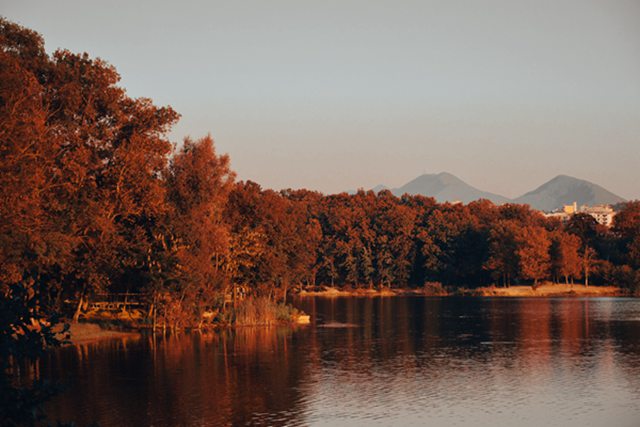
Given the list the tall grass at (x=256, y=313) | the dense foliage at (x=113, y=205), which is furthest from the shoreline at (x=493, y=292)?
the tall grass at (x=256, y=313)

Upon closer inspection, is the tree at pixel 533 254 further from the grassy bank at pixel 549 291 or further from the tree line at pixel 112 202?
the tree line at pixel 112 202

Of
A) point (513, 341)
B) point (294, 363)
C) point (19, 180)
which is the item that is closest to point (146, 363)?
point (294, 363)

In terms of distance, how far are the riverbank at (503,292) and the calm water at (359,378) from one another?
6233cm

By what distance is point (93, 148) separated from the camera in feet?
168

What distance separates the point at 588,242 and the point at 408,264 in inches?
1223

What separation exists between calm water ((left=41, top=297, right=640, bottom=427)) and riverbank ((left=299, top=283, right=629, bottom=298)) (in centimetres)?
6233

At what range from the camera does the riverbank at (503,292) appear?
120m

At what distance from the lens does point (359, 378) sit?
3628cm

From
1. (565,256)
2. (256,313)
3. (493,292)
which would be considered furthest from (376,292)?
(256,313)

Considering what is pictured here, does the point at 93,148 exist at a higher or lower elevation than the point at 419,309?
higher

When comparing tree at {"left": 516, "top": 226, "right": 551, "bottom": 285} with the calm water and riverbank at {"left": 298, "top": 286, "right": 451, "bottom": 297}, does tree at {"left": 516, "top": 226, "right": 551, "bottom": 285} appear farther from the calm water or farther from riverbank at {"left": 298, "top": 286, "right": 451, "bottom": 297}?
the calm water

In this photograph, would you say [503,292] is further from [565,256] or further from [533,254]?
[565,256]

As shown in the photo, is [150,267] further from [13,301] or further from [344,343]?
[13,301]

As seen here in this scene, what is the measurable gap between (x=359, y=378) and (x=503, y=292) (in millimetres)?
92899
